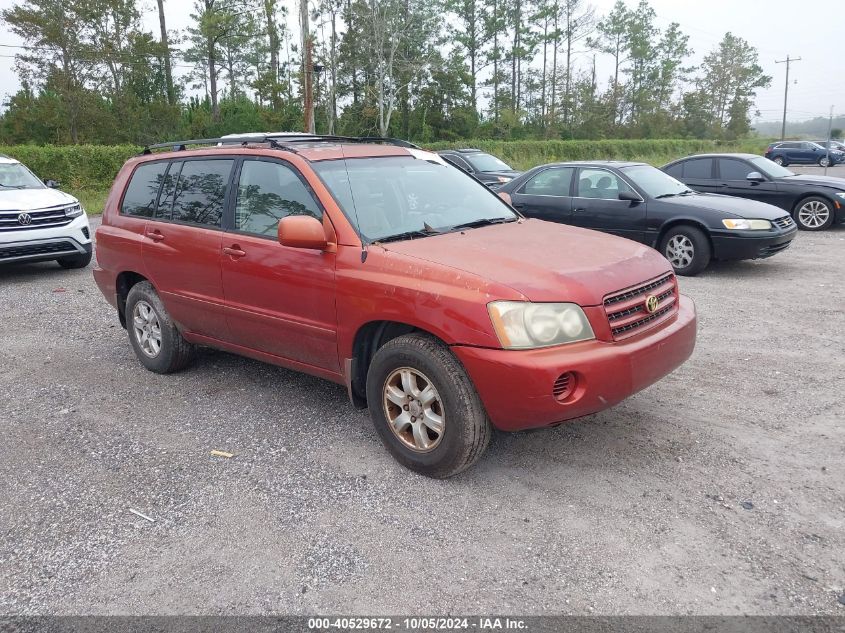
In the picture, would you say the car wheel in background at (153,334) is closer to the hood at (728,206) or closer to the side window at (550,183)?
the side window at (550,183)

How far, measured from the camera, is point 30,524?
10.8ft

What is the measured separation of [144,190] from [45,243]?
5083mm

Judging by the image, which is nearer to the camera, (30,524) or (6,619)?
(6,619)

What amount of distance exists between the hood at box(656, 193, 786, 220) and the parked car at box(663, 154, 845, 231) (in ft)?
8.59

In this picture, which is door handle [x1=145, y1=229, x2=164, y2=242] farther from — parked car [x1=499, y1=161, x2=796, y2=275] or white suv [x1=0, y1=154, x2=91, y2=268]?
parked car [x1=499, y1=161, x2=796, y2=275]

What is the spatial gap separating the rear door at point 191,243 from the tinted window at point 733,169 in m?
9.77

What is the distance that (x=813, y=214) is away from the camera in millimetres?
12258

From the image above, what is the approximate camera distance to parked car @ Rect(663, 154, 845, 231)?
11656 mm

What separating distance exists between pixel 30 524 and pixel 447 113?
5169cm

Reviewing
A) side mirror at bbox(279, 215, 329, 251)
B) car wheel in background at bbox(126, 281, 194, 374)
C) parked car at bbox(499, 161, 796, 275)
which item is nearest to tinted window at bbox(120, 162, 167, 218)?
car wheel in background at bbox(126, 281, 194, 374)

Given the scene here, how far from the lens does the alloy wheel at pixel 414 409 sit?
3.49 m

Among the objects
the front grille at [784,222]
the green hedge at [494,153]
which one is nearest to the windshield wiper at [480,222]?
the front grille at [784,222]

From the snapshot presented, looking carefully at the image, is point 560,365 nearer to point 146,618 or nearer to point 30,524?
point 146,618

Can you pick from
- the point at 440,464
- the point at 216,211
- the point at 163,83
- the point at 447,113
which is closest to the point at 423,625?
the point at 440,464
